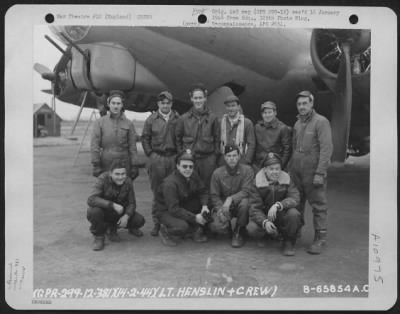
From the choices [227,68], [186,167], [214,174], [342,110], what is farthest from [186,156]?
[227,68]

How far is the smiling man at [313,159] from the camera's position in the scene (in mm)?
3400

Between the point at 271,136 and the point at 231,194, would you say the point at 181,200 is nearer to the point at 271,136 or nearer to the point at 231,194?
the point at 231,194

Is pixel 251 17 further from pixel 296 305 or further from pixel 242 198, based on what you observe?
pixel 296 305

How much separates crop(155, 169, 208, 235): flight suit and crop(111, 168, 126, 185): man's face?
1.21 ft

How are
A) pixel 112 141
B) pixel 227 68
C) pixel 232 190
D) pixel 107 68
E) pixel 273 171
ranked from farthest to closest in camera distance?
1. pixel 227 68
2. pixel 107 68
3. pixel 112 141
4. pixel 232 190
5. pixel 273 171

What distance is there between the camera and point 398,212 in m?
3.23

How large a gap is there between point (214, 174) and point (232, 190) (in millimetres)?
216

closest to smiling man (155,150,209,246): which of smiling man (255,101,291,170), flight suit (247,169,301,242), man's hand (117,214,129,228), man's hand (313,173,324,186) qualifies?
man's hand (117,214,129,228)

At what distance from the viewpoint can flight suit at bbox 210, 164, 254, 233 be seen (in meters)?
3.49

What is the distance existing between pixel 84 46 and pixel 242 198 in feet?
8.71

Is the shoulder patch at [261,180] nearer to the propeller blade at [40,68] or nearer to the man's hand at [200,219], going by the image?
the man's hand at [200,219]

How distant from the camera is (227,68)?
5.16m

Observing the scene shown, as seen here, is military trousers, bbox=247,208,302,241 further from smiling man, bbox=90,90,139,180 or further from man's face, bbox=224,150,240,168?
smiling man, bbox=90,90,139,180

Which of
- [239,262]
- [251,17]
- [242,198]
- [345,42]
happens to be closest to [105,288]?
[239,262]
